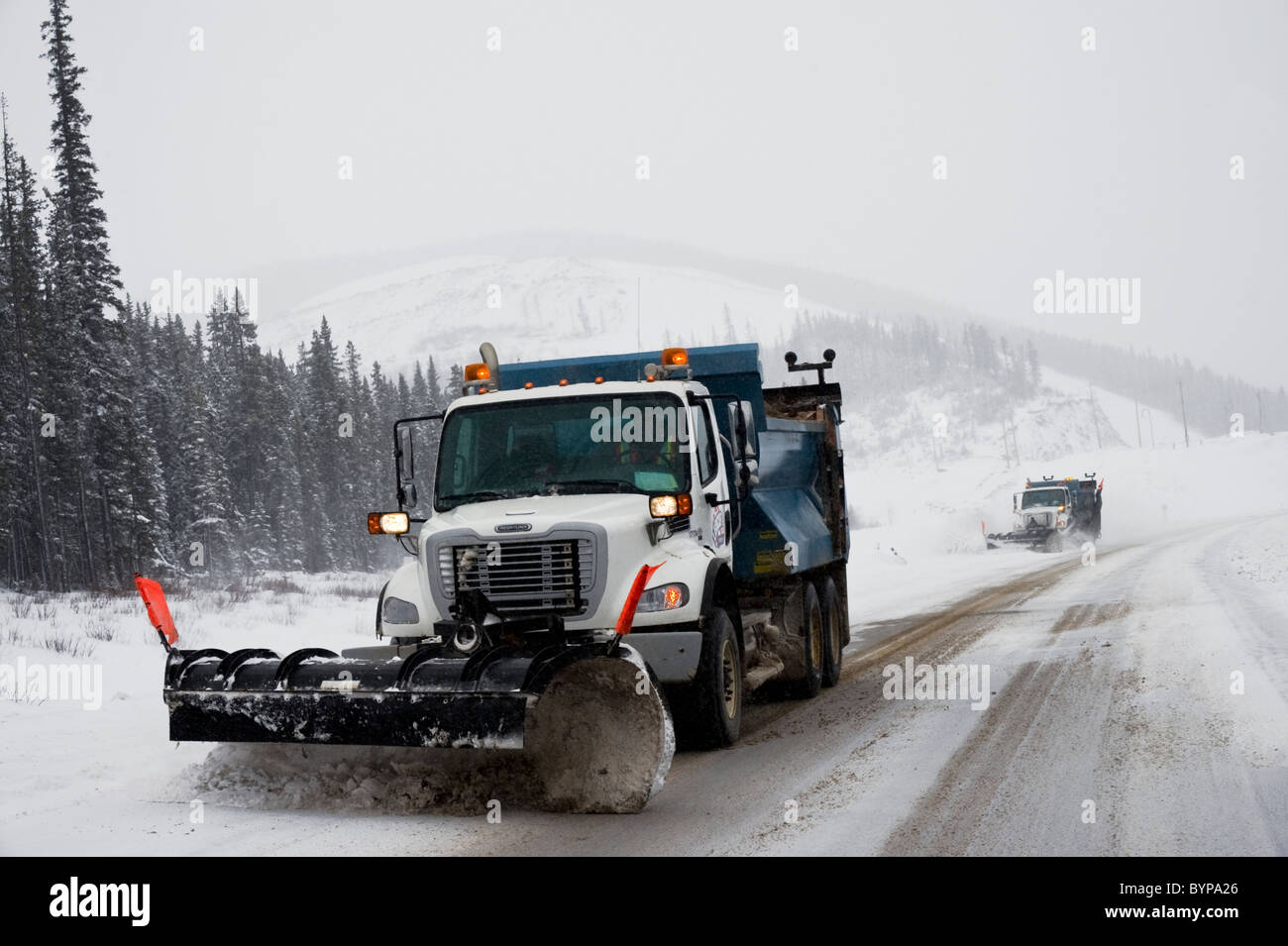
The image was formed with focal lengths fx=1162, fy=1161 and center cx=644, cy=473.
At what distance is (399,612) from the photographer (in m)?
7.54

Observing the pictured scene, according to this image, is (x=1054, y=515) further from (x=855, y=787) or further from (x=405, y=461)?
(x=855, y=787)

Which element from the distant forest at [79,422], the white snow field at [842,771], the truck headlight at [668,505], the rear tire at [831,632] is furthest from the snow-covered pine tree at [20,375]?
the truck headlight at [668,505]

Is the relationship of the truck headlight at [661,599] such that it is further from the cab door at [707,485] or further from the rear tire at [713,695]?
the cab door at [707,485]

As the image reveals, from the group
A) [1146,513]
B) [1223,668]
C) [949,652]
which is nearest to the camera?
[1223,668]

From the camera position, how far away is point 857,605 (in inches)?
828

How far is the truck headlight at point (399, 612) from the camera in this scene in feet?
24.6

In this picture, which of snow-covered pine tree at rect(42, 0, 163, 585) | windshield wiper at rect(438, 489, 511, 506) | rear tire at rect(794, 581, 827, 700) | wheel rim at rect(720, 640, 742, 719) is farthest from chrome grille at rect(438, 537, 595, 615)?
snow-covered pine tree at rect(42, 0, 163, 585)

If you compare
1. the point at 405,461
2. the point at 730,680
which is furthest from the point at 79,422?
the point at 730,680

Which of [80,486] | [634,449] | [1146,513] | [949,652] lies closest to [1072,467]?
[1146,513]

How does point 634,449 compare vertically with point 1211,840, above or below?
above
